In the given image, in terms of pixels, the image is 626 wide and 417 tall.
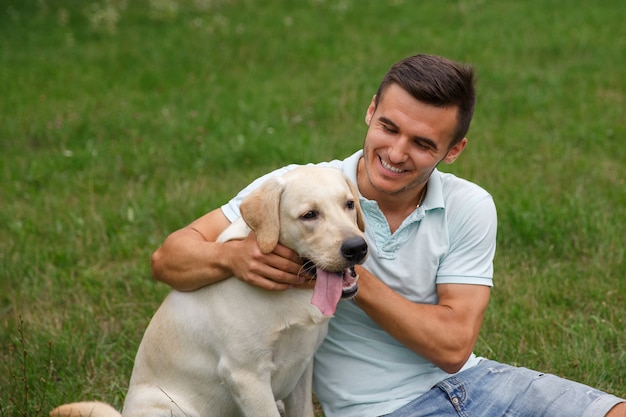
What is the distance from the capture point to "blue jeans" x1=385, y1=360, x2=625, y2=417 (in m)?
2.84

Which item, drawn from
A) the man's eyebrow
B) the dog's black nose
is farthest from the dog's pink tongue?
the man's eyebrow

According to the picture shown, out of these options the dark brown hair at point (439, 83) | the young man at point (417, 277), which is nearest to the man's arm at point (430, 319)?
the young man at point (417, 277)

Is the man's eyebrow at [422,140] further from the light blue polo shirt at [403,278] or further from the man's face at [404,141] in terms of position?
the light blue polo shirt at [403,278]

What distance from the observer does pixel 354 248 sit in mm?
2553

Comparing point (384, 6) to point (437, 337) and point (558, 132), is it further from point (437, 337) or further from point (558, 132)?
point (437, 337)

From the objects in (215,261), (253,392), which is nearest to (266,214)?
(215,261)

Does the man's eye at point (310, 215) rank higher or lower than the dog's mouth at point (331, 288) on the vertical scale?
higher

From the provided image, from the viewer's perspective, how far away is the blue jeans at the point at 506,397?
2.84 metres

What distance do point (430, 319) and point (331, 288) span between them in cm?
48

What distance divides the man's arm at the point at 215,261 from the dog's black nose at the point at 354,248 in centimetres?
23

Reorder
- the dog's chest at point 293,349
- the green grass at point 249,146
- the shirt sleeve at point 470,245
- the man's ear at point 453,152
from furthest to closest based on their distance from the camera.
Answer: the green grass at point 249,146 < the man's ear at point 453,152 < the shirt sleeve at point 470,245 < the dog's chest at point 293,349

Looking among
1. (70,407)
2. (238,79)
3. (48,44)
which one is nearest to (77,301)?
(70,407)

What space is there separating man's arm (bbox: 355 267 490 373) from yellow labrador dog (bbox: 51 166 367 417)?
0.52 feet

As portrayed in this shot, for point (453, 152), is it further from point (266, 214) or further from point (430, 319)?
point (266, 214)
